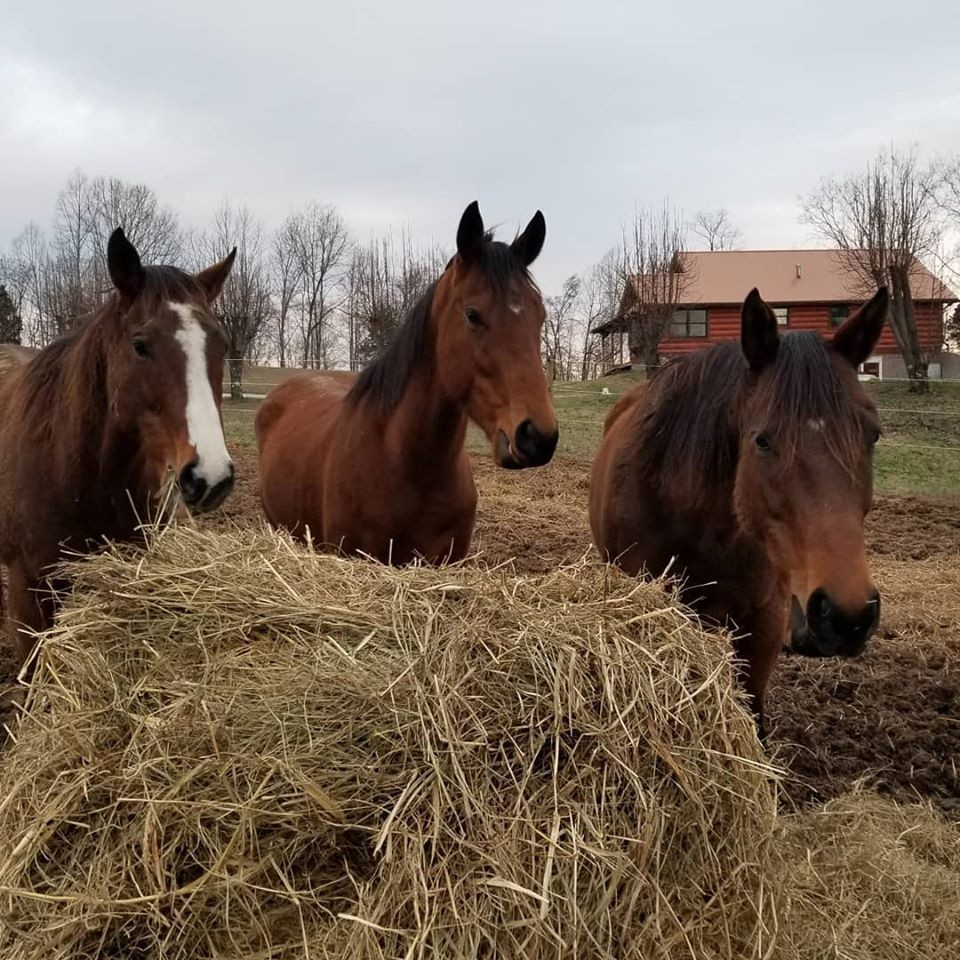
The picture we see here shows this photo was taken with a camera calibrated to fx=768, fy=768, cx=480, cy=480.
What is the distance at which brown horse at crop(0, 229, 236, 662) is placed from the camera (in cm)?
279

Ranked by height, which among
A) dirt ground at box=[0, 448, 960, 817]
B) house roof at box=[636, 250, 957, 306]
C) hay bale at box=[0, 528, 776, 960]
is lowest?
dirt ground at box=[0, 448, 960, 817]

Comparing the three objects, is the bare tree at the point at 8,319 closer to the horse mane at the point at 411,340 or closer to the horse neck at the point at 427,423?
the horse mane at the point at 411,340

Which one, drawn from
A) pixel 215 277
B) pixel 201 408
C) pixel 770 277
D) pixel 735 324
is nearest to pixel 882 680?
pixel 201 408

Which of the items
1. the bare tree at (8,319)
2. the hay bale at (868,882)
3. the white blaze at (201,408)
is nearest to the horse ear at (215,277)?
the white blaze at (201,408)

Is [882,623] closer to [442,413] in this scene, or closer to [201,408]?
[442,413]

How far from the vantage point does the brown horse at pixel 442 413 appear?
324 cm

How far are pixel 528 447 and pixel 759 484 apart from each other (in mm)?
949

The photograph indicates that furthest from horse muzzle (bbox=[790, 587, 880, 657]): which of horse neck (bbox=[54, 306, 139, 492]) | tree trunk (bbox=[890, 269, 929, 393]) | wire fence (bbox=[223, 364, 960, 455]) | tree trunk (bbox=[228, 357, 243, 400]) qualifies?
tree trunk (bbox=[228, 357, 243, 400])

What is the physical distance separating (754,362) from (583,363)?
139 feet

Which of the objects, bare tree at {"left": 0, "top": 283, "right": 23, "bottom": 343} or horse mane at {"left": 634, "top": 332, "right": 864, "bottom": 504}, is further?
bare tree at {"left": 0, "top": 283, "right": 23, "bottom": 343}

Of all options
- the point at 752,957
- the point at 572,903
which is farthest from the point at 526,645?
the point at 752,957

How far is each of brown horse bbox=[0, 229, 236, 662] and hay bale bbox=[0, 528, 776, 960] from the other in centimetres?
97

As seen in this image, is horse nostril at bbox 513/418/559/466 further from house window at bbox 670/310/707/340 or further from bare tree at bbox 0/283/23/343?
house window at bbox 670/310/707/340

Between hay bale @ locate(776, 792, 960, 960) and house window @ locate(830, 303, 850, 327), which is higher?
house window @ locate(830, 303, 850, 327)
